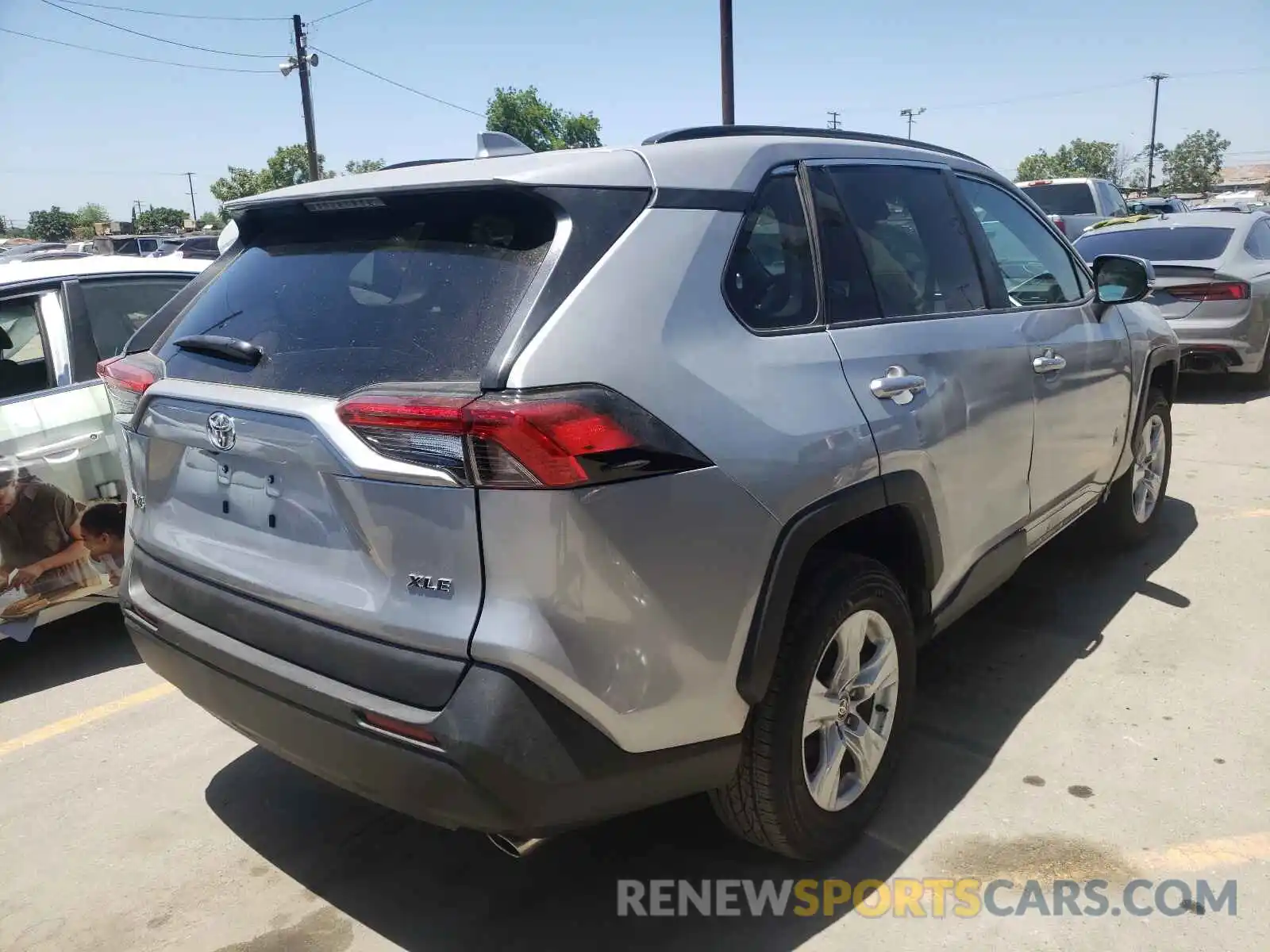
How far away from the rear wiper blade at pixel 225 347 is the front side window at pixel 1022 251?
98.7 inches

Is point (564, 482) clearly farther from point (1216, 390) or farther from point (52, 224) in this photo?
point (52, 224)

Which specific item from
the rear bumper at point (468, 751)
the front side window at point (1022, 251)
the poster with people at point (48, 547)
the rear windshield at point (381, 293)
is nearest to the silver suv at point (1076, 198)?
the front side window at point (1022, 251)

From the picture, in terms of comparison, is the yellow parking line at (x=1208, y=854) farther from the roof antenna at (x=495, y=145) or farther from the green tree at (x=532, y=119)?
the green tree at (x=532, y=119)

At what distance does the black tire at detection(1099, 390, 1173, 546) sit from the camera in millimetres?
4680

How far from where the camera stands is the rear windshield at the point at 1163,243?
884 centimetres

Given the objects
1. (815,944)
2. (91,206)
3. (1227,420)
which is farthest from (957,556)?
(91,206)

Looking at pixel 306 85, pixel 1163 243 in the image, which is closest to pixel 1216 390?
pixel 1163 243

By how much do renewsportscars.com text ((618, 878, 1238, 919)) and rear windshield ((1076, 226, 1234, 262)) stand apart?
24.3ft

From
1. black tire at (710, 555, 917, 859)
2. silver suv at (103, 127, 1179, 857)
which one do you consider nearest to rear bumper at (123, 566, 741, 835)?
silver suv at (103, 127, 1179, 857)

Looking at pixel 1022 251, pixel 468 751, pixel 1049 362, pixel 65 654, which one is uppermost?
pixel 1022 251

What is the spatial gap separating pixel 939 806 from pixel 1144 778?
0.69 m

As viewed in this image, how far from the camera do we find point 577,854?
109 inches

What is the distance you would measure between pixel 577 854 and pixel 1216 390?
9.15m

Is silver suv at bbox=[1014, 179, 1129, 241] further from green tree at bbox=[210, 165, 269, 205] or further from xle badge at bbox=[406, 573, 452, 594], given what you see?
green tree at bbox=[210, 165, 269, 205]
